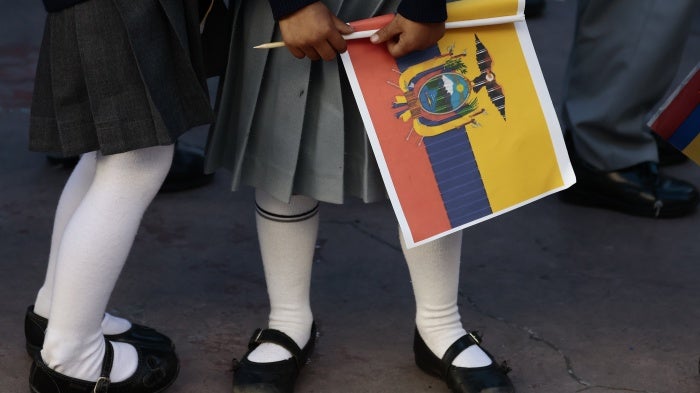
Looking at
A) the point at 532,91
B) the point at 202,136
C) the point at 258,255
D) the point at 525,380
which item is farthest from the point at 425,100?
the point at 202,136

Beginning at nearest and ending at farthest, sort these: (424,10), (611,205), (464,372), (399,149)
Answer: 1. (424,10)
2. (399,149)
3. (464,372)
4. (611,205)

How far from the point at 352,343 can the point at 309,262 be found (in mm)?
270

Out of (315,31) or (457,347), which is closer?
(315,31)

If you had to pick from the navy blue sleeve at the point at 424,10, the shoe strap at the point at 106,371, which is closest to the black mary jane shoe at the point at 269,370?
the shoe strap at the point at 106,371

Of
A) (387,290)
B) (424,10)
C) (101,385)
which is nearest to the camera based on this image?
(424,10)

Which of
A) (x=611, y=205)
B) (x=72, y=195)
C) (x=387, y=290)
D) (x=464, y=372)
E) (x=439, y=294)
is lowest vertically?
(x=611, y=205)

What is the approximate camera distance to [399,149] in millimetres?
1856

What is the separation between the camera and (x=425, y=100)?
6.10ft

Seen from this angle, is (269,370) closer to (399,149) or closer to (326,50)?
(399,149)

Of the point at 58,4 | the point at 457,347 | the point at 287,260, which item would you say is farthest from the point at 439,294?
the point at 58,4

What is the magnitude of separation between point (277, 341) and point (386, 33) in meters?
0.67

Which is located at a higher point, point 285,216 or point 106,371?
point 285,216

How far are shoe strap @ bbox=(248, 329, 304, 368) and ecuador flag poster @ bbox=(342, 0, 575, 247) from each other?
407mm

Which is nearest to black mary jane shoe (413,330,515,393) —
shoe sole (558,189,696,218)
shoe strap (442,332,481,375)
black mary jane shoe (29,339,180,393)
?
shoe strap (442,332,481,375)
